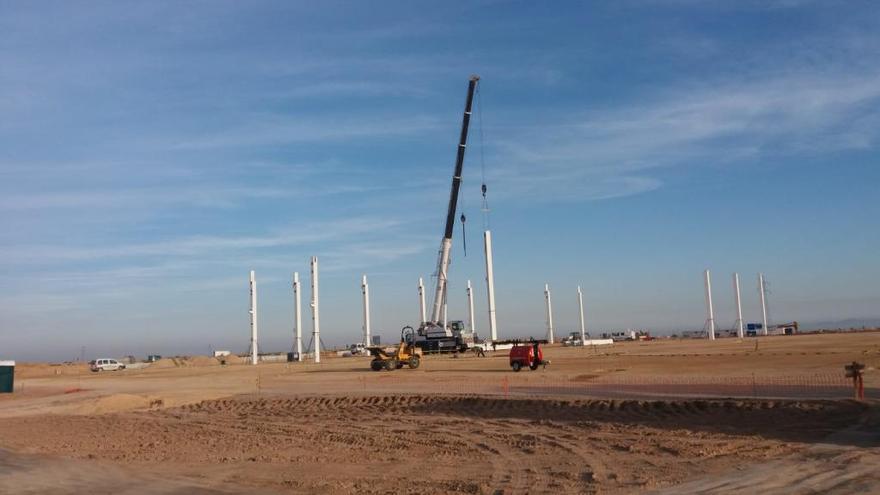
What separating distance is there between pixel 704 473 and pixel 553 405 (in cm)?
1368

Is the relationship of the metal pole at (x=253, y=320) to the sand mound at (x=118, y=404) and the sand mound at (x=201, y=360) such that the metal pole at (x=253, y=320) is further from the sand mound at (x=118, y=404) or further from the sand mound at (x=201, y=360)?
the sand mound at (x=118, y=404)

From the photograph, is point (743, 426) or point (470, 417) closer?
point (743, 426)

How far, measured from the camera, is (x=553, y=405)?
95.2 ft

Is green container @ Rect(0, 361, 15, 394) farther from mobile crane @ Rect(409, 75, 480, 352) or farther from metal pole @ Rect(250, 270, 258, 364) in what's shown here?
metal pole @ Rect(250, 270, 258, 364)

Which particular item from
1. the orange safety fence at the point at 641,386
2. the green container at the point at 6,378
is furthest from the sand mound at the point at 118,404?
the green container at the point at 6,378

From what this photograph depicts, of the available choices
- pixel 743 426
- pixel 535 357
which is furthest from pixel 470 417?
pixel 535 357

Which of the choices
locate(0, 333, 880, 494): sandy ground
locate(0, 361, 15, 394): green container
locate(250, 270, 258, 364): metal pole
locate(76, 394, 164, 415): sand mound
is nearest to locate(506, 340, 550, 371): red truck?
locate(0, 333, 880, 494): sandy ground

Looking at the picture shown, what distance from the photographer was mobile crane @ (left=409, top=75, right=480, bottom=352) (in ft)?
230

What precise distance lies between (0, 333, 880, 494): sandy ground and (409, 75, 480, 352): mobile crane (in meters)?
29.4

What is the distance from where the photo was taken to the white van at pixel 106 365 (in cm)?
10012

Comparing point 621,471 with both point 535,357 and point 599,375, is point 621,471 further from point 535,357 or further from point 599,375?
point 535,357

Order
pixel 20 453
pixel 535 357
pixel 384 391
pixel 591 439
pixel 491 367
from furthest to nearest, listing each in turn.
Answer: pixel 491 367, pixel 535 357, pixel 384 391, pixel 20 453, pixel 591 439

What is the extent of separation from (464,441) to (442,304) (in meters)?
57.8

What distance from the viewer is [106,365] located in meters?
101
